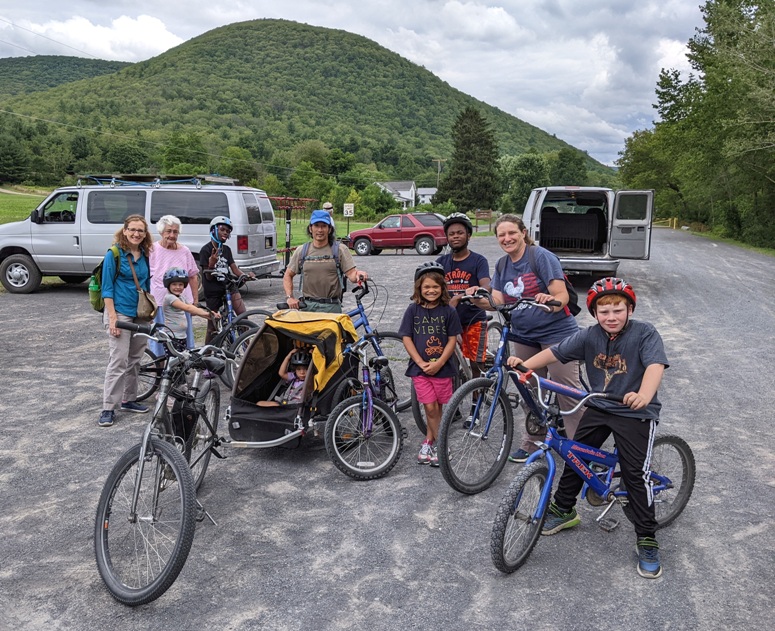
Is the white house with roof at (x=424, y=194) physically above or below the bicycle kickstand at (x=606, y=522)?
above

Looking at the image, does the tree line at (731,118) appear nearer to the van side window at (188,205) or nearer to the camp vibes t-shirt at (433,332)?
the van side window at (188,205)

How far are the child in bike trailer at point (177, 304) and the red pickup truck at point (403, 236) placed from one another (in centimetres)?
1885

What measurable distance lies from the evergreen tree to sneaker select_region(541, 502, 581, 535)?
74791mm

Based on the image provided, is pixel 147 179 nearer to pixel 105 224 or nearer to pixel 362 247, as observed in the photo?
pixel 105 224

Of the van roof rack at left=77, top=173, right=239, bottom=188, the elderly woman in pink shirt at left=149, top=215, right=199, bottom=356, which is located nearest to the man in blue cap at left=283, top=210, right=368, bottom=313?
the elderly woman in pink shirt at left=149, top=215, right=199, bottom=356

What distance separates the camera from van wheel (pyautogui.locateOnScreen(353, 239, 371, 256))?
83.4 ft

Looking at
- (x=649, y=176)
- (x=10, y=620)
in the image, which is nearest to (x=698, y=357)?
(x=10, y=620)

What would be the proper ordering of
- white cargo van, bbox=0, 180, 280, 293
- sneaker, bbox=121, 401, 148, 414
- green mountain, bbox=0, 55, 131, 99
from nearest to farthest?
sneaker, bbox=121, 401, 148, 414 → white cargo van, bbox=0, 180, 280, 293 → green mountain, bbox=0, 55, 131, 99

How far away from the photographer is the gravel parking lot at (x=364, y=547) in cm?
319

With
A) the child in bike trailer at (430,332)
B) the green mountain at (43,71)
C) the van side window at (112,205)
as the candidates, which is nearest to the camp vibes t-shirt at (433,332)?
the child in bike trailer at (430,332)

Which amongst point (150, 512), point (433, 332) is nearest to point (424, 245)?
point (433, 332)

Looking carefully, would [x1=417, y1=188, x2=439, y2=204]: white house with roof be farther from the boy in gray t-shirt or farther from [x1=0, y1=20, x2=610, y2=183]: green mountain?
the boy in gray t-shirt

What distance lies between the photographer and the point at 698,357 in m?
8.55

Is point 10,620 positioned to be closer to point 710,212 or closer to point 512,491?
point 512,491
